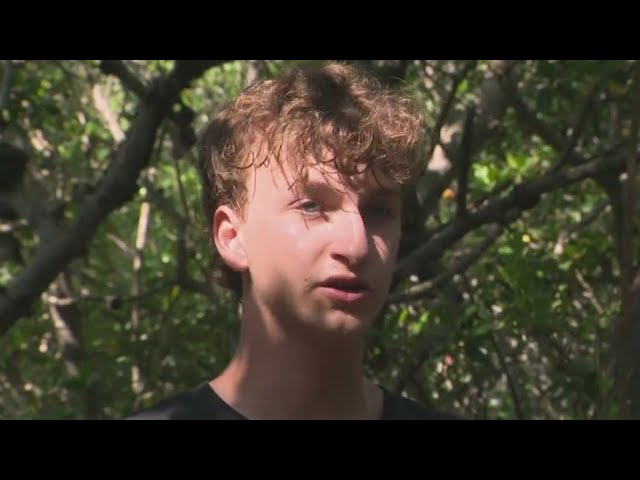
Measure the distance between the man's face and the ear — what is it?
0.11ft

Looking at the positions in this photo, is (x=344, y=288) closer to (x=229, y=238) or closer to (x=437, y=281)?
(x=229, y=238)

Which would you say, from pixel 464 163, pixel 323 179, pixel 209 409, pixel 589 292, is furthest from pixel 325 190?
pixel 589 292

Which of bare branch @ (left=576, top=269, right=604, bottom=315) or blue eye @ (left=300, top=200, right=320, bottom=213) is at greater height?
blue eye @ (left=300, top=200, right=320, bottom=213)

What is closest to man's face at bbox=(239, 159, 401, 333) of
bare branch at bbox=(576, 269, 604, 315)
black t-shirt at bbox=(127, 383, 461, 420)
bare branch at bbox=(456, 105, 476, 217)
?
black t-shirt at bbox=(127, 383, 461, 420)

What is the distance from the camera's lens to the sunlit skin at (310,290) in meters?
1.84

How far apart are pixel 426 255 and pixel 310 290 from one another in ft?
7.36

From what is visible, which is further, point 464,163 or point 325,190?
point 464,163

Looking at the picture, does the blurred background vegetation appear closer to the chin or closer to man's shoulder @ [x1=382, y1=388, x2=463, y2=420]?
man's shoulder @ [x1=382, y1=388, x2=463, y2=420]

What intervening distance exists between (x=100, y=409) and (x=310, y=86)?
91.9 inches

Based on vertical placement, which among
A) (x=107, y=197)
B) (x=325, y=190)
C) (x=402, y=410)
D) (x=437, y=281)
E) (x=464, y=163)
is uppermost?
(x=325, y=190)


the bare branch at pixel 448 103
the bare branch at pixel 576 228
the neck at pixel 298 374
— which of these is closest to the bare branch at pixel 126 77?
the bare branch at pixel 448 103

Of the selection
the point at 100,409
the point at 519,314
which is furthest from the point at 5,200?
the point at 519,314

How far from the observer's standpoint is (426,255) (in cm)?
405

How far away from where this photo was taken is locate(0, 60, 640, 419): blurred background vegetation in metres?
3.84
